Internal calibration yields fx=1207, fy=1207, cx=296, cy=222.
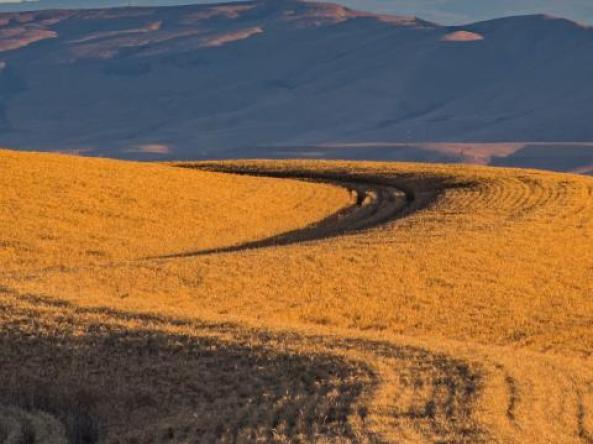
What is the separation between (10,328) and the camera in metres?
25.2

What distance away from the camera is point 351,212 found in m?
53.8

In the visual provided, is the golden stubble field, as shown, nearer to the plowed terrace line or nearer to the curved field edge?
the curved field edge

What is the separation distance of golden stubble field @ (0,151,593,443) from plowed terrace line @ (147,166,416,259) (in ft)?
2.34

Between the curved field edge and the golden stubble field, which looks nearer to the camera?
the golden stubble field

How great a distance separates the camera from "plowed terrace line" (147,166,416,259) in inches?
1777

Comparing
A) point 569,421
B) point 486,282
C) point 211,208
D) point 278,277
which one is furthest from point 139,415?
point 211,208

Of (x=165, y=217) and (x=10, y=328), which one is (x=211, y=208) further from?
(x=10, y=328)

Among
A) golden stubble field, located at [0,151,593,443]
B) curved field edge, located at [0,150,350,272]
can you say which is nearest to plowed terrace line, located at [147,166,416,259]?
golden stubble field, located at [0,151,593,443]

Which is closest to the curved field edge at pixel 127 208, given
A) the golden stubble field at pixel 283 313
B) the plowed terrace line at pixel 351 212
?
the golden stubble field at pixel 283 313

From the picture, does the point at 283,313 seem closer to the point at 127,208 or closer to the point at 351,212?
the point at 127,208

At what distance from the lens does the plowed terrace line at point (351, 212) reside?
45.1m

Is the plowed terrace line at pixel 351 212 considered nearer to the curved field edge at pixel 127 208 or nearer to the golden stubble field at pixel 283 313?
the golden stubble field at pixel 283 313

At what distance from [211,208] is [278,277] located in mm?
19029

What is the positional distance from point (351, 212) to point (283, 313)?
22.8 m
